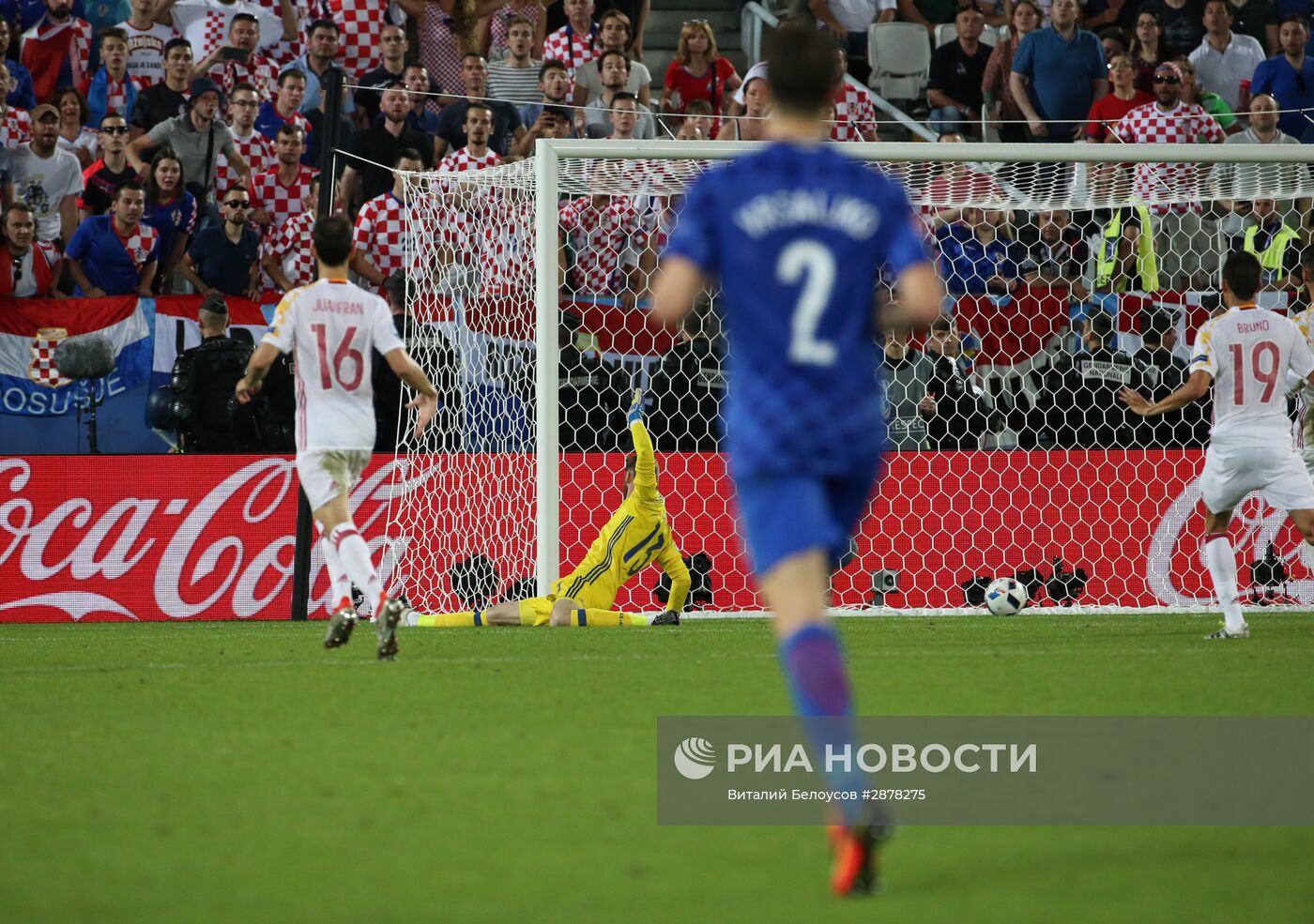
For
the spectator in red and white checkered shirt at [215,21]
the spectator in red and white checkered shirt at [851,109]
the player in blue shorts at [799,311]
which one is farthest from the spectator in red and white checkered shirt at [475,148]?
the player in blue shorts at [799,311]

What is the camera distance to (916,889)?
3229 mm

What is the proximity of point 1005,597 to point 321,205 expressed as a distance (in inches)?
207

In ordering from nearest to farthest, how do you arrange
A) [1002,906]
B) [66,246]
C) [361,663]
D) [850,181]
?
[1002,906] < [850,181] < [361,663] < [66,246]

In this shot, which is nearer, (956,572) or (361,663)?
(361,663)

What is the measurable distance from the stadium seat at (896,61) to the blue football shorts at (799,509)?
14.0m

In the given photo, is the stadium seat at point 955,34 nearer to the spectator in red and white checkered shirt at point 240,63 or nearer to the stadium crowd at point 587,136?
the stadium crowd at point 587,136

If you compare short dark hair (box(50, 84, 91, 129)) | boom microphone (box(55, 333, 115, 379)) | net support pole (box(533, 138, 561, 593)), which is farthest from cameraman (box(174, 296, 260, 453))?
short dark hair (box(50, 84, 91, 129))

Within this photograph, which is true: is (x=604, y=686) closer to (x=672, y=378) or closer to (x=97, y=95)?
(x=672, y=378)

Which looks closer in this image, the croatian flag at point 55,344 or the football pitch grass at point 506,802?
the football pitch grass at point 506,802

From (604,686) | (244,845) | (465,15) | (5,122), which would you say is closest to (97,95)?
(5,122)

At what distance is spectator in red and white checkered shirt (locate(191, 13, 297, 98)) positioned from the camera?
14875mm

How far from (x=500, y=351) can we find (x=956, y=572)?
3.72 meters

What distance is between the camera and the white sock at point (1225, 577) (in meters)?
8.95

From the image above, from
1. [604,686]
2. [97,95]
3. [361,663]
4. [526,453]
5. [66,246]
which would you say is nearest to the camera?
[604,686]
